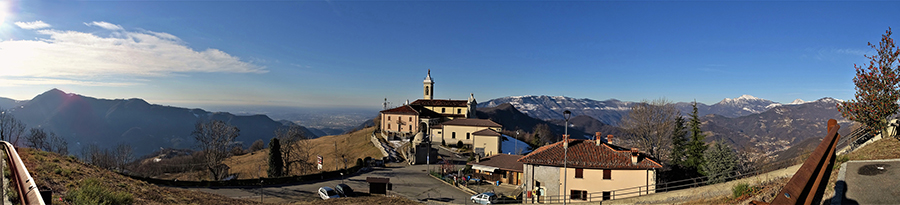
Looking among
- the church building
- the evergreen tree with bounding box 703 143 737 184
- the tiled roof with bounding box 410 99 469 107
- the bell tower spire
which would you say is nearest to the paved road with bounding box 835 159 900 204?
the evergreen tree with bounding box 703 143 737 184

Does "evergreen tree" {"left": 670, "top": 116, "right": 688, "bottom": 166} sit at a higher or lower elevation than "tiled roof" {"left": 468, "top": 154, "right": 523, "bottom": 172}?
higher

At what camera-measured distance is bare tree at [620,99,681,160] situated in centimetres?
4231

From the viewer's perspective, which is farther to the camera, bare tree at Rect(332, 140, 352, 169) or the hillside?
bare tree at Rect(332, 140, 352, 169)

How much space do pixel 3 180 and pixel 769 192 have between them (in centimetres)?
2277

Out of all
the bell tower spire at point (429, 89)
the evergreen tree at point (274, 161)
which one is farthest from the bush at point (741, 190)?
the bell tower spire at point (429, 89)

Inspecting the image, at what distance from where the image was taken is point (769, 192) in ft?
36.9

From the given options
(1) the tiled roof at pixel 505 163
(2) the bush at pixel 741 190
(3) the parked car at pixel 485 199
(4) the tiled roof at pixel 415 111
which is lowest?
(3) the parked car at pixel 485 199

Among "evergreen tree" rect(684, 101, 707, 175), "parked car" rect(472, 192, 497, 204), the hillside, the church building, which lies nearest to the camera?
"parked car" rect(472, 192, 497, 204)

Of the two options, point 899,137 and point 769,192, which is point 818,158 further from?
point 899,137

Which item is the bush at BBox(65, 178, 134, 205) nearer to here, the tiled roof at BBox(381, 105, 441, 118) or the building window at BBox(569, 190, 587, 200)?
the building window at BBox(569, 190, 587, 200)

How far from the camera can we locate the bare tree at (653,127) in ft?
139

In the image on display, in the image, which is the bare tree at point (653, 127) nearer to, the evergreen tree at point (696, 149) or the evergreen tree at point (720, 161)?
the evergreen tree at point (696, 149)

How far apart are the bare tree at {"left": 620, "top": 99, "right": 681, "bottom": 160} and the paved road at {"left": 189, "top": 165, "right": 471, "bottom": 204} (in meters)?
25.9

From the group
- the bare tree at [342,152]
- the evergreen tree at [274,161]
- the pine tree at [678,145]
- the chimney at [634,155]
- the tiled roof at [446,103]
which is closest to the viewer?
the chimney at [634,155]
